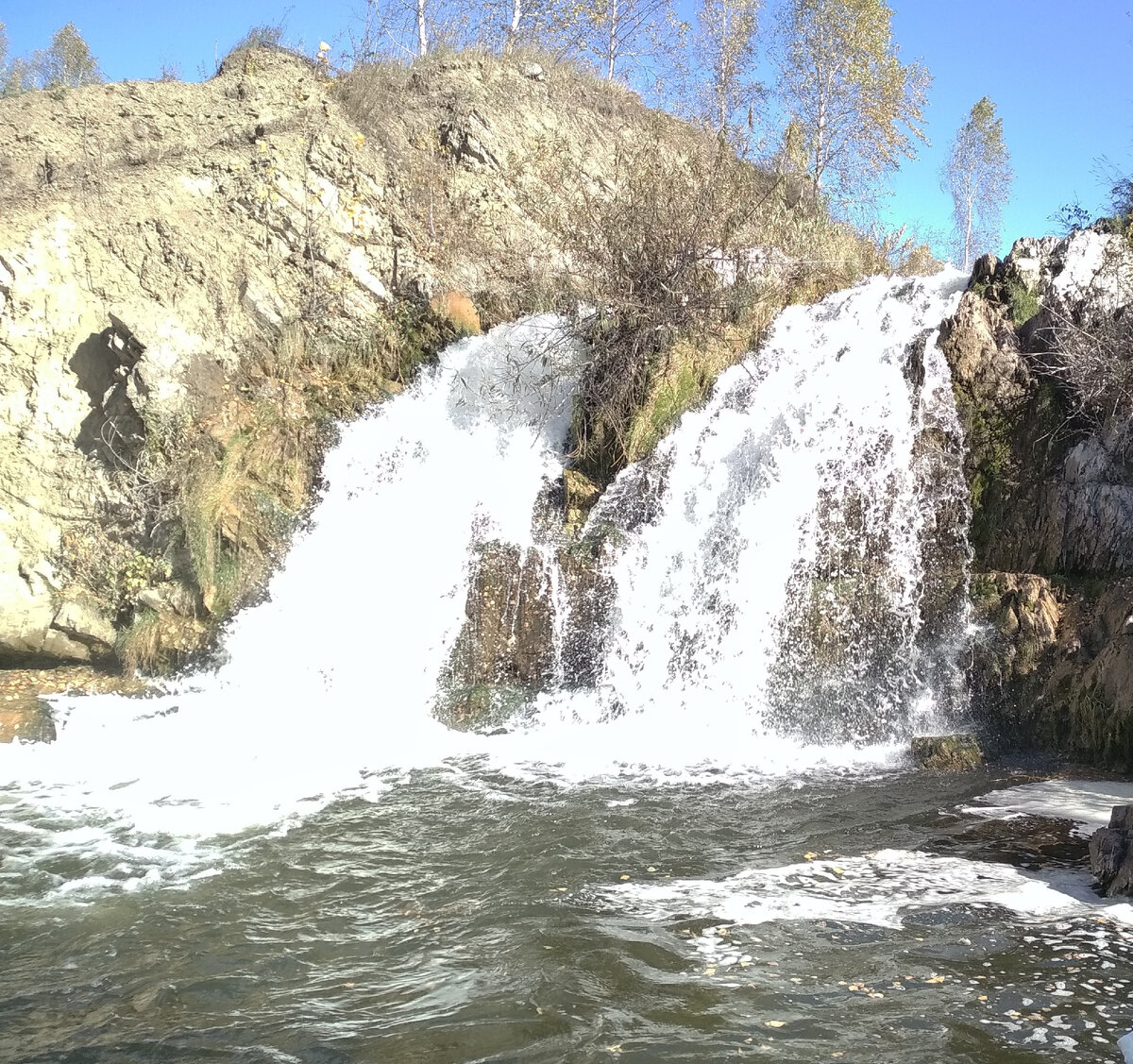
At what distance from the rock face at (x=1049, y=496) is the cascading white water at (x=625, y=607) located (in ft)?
1.67

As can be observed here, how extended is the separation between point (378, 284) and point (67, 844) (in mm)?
9297

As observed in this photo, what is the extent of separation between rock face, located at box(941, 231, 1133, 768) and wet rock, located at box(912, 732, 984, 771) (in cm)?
56

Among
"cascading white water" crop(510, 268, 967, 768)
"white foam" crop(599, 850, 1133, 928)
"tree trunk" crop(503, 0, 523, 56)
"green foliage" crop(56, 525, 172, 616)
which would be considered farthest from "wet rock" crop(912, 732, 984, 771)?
"tree trunk" crop(503, 0, 523, 56)

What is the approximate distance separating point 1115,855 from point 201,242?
11.7 meters

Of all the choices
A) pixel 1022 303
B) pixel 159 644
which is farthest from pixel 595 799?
pixel 1022 303

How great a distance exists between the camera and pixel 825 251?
534 inches

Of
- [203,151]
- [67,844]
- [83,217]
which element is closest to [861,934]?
[67,844]

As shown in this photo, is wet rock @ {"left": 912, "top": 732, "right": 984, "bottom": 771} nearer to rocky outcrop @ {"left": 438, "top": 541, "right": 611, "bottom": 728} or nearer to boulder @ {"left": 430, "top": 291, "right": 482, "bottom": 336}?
rocky outcrop @ {"left": 438, "top": 541, "right": 611, "bottom": 728}

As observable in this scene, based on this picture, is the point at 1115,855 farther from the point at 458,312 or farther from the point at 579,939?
the point at 458,312

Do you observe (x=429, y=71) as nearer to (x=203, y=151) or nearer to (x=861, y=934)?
(x=203, y=151)

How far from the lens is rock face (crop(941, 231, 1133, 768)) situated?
24.2 feet

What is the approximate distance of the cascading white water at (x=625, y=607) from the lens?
297 inches

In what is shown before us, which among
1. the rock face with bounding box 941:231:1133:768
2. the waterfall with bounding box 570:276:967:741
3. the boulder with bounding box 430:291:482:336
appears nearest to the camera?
the rock face with bounding box 941:231:1133:768

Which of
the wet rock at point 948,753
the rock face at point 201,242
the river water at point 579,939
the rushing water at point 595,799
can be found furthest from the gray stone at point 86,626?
the wet rock at point 948,753
